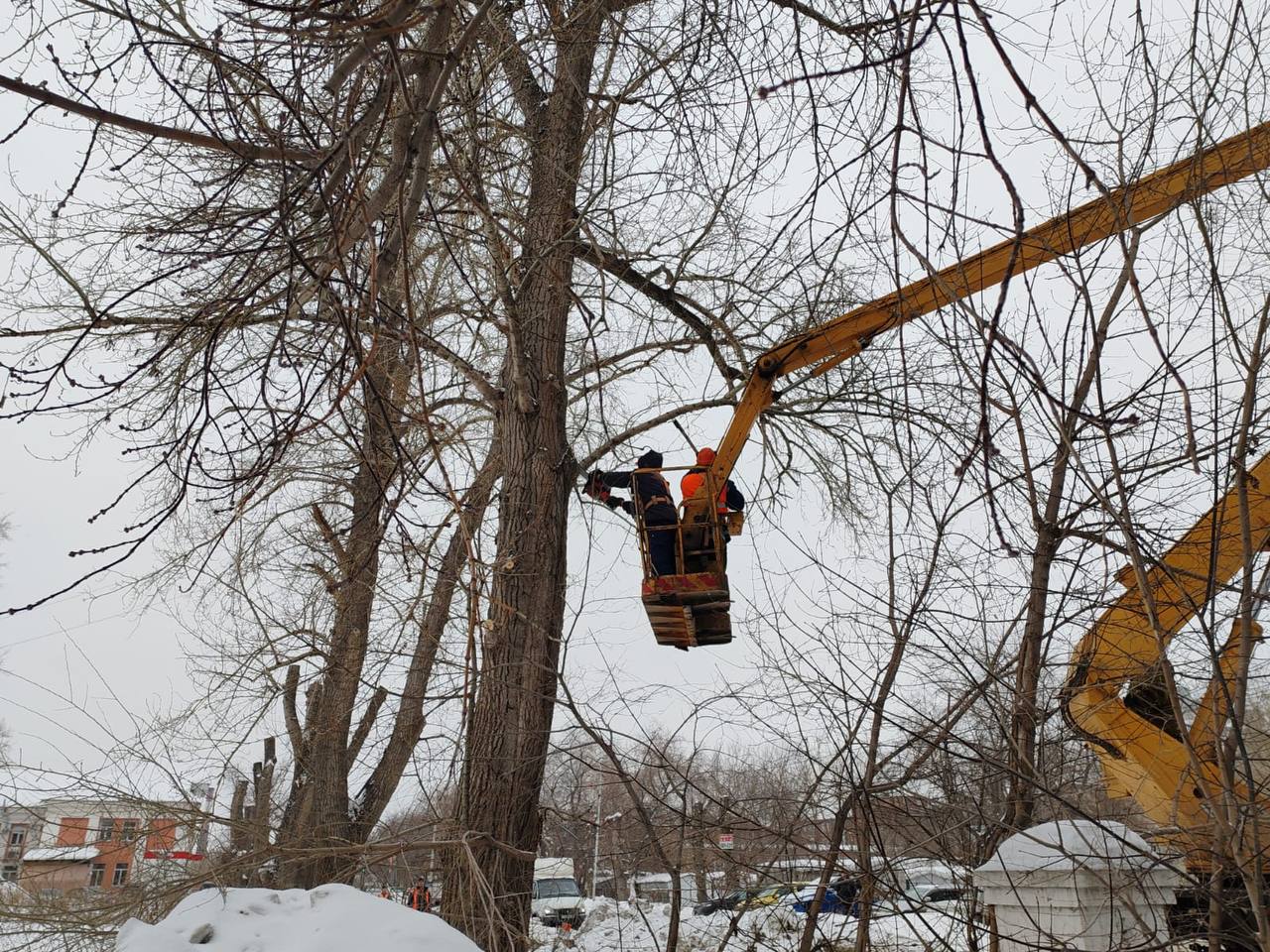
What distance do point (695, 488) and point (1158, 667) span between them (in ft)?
15.7

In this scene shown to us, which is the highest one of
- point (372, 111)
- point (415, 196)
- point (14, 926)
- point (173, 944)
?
point (372, 111)

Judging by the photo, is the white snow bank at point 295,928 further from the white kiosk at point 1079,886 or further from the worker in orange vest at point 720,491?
the worker in orange vest at point 720,491

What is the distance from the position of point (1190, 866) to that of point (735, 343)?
5.86m

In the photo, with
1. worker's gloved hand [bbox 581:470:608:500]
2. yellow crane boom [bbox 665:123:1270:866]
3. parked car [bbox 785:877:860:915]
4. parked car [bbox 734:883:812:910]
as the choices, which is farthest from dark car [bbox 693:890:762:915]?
worker's gloved hand [bbox 581:470:608:500]

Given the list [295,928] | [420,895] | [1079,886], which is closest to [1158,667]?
[1079,886]

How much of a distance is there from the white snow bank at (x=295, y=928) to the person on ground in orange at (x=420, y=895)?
13.1 feet

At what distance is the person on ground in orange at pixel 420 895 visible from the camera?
5.96 metres

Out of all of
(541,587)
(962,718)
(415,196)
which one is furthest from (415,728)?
(415,196)

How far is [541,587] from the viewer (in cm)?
728

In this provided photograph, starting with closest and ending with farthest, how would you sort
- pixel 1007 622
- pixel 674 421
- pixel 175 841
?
pixel 1007 622 → pixel 175 841 → pixel 674 421

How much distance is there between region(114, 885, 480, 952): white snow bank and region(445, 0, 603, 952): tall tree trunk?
2.73 metres

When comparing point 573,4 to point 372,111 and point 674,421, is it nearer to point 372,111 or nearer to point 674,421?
point 372,111

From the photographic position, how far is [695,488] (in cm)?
825

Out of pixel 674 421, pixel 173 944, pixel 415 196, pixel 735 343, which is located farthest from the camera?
pixel 674 421
